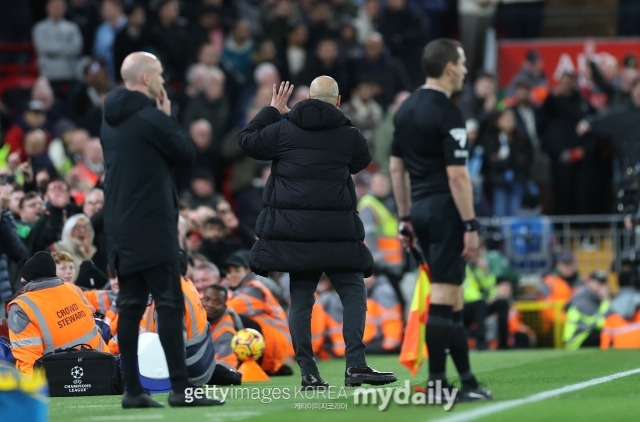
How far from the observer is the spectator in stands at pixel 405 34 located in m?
22.9

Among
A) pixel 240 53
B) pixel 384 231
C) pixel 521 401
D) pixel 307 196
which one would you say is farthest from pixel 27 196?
pixel 240 53

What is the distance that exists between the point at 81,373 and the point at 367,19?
46.6 feet

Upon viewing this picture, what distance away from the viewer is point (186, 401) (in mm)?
8617

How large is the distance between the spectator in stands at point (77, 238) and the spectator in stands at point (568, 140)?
30.9ft

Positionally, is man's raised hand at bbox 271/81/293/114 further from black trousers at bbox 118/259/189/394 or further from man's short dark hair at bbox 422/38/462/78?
black trousers at bbox 118/259/189/394

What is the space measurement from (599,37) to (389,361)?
34.5 feet

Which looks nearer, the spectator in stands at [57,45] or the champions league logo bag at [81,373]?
the champions league logo bag at [81,373]

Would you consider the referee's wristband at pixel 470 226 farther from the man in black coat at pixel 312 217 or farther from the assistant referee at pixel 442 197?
the man in black coat at pixel 312 217

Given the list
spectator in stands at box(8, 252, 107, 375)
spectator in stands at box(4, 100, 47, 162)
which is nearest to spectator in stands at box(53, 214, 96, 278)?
spectator in stands at box(8, 252, 107, 375)

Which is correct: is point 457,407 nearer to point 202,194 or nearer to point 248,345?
point 248,345

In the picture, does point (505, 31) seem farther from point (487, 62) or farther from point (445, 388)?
point (445, 388)

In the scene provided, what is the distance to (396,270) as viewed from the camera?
18.6 meters

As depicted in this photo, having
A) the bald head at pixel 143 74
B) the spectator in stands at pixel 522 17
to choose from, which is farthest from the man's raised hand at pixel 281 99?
the spectator in stands at pixel 522 17

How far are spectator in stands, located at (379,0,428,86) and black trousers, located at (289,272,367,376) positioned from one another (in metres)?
12.9
